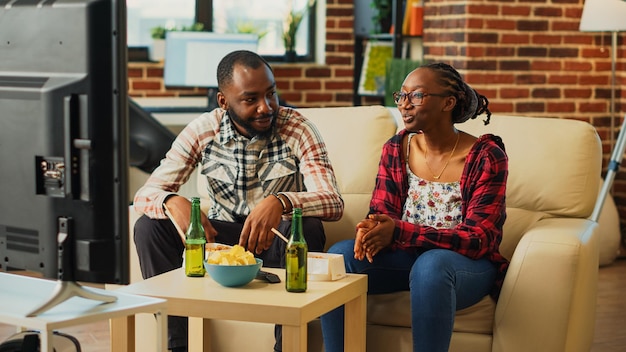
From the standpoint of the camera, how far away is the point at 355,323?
104 inches

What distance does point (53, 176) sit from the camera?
162 cm

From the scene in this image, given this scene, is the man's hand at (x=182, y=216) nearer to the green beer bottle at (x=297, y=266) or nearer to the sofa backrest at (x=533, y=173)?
the green beer bottle at (x=297, y=266)

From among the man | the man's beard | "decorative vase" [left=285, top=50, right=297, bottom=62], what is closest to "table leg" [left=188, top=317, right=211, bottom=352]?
the man

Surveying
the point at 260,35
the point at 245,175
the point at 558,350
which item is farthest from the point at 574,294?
the point at 260,35

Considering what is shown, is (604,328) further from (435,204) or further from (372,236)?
(372,236)

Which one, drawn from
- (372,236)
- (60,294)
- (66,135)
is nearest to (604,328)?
(372,236)

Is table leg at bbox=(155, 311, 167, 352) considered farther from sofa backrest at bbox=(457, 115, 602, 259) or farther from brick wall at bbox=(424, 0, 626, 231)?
brick wall at bbox=(424, 0, 626, 231)

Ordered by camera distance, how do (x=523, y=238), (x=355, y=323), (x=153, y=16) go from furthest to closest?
(x=153, y=16), (x=523, y=238), (x=355, y=323)

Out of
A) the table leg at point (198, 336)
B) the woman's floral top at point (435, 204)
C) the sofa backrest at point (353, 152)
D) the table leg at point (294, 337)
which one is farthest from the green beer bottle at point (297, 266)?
the sofa backrest at point (353, 152)

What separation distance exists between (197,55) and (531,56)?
1839mm

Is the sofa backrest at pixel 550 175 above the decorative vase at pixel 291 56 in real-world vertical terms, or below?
below

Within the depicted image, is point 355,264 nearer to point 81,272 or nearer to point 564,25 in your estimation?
point 81,272

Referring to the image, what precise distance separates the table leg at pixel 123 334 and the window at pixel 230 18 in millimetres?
4114

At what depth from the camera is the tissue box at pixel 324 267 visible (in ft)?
8.30
